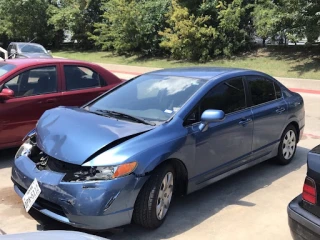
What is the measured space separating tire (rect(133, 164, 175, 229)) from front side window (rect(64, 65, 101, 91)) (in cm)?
311

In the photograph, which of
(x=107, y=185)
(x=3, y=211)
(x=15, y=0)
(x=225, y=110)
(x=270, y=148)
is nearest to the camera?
(x=107, y=185)

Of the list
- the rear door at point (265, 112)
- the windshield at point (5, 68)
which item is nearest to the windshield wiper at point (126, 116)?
the rear door at point (265, 112)

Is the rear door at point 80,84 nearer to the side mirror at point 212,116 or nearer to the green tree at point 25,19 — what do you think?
the side mirror at point 212,116

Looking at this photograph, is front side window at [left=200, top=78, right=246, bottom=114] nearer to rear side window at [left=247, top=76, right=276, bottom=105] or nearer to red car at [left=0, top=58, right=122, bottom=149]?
rear side window at [left=247, top=76, right=276, bottom=105]

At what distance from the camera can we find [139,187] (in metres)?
3.67

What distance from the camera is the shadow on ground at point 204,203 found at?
156 inches

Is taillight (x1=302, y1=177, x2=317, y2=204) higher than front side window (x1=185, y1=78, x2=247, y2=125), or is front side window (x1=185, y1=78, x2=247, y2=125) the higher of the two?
front side window (x1=185, y1=78, x2=247, y2=125)

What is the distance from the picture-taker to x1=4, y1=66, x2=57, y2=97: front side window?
6031 mm

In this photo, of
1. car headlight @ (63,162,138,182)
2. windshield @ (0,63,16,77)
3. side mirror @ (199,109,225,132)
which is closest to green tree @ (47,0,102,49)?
windshield @ (0,63,16,77)

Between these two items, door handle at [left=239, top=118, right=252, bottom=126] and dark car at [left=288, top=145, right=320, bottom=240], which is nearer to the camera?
dark car at [left=288, top=145, right=320, bottom=240]

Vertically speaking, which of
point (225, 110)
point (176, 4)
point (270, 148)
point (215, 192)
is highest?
point (176, 4)

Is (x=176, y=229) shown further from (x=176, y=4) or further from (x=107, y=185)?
(x=176, y=4)

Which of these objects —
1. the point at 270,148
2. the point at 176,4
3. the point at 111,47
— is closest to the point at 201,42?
the point at 176,4

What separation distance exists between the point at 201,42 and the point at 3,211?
16607 mm
